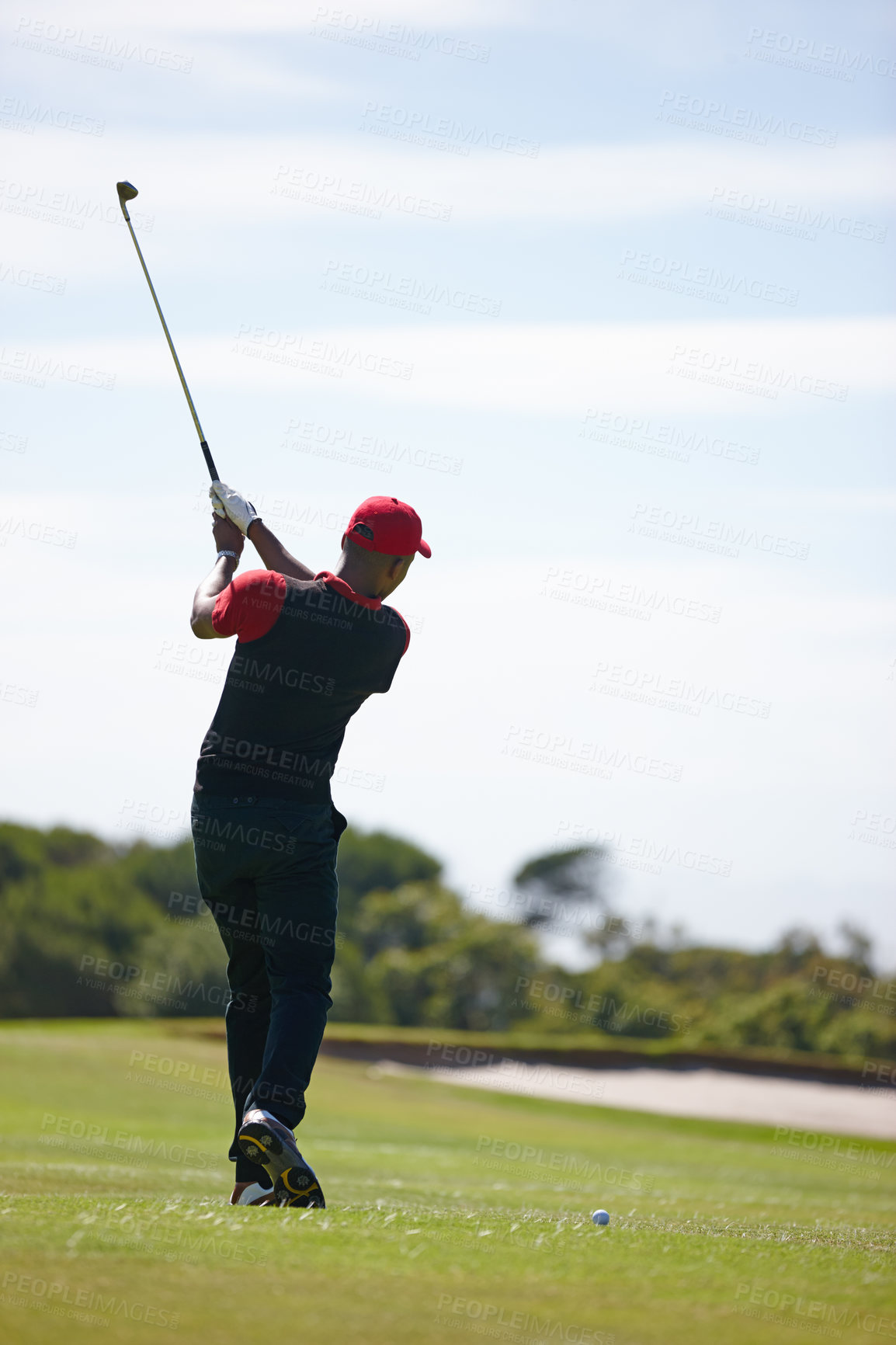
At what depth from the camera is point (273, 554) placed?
20.3ft

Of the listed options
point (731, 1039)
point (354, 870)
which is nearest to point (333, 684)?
point (731, 1039)

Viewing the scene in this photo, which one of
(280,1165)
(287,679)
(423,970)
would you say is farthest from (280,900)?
(423,970)

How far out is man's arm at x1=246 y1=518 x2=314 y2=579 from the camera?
617 centimetres

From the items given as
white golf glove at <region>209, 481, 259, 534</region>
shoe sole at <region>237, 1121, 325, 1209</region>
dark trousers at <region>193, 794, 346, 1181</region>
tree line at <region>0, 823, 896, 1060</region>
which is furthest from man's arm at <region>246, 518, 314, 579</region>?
tree line at <region>0, 823, 896, 1060</region>

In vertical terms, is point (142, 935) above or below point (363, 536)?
below

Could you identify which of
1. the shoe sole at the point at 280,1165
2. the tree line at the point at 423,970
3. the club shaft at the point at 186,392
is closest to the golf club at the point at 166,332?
the club shaft at the point at 186,392

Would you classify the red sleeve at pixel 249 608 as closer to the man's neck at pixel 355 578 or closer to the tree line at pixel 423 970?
the man's neck at pixel 355 578

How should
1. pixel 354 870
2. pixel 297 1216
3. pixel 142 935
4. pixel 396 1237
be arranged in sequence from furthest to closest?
pixel 354 870 < pixel 142 935 < pixel 297 1216 < pixel 396 1237

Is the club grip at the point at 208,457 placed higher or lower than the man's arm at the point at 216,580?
higher

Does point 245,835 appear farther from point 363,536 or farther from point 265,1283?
point 265,1283

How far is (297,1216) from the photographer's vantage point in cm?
479

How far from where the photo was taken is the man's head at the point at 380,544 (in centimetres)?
596

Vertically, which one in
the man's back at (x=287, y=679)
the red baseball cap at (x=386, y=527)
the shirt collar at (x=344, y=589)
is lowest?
the man's back at (x=287, y=679)

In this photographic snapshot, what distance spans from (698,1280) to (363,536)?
10.5ft
